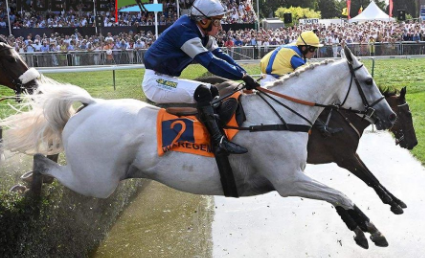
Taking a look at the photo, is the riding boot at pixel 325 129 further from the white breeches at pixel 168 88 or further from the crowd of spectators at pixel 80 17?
the crowd of spectators at pixel 80 17

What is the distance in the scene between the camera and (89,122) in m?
4.78

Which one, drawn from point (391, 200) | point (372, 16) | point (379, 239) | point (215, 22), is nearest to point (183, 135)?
point (215, 22)

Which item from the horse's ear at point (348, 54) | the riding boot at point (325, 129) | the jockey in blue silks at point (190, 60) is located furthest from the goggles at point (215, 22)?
the riding boot at point (325, 129)

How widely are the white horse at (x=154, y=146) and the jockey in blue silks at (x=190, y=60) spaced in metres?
0.18

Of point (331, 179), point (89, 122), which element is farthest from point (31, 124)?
point (331, 179)

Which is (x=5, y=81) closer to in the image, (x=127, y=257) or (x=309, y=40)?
(x=127, y=257)

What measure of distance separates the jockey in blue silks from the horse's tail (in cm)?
66

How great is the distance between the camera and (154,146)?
15.5 ft

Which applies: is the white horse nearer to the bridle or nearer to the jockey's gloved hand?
the jockey's gloved hand

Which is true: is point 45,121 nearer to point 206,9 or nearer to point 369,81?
point 206,9

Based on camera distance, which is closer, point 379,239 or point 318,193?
point 318,193

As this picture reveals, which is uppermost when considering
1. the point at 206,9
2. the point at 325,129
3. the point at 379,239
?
the point at 206,9

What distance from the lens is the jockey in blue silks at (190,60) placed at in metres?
4.68

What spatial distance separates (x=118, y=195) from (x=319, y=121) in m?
2.66
